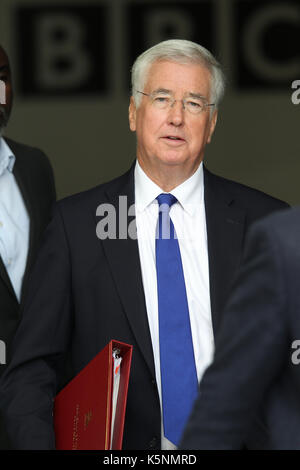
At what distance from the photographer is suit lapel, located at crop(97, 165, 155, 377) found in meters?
2.08

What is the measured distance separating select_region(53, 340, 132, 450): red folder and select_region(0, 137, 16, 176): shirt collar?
30.7 inches

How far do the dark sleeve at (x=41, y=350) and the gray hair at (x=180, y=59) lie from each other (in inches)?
15.9

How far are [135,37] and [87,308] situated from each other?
2.73 meters

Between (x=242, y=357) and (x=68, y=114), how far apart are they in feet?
13.0

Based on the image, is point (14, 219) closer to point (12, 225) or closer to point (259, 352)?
point (12, 225)

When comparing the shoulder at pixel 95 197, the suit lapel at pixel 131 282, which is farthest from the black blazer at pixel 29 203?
the suit lapel at pixel 131 282

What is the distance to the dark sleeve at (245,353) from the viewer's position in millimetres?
1220

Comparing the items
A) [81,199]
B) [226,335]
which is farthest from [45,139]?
[226,335]

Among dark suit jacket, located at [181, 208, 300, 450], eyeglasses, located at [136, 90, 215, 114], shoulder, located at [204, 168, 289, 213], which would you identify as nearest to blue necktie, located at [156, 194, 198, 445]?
shoulder, located at [204, 168, 289, 213]

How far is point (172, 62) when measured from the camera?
2.24 m

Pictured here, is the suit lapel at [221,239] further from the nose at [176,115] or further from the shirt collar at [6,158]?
the shirt collar at [6,158]

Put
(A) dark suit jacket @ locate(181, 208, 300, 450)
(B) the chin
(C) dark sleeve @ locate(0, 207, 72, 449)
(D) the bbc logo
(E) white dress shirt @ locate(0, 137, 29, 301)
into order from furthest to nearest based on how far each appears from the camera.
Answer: (D) the bbc logo
(E) white dress shirt @ locate(0, 137, 29, 301)
(B) the chin
(C) dark sleeve @ locate(0, 207, 72, 449)
(A) dark suit jacket @ locate(181, 208, 300, 450)

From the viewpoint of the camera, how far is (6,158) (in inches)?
102

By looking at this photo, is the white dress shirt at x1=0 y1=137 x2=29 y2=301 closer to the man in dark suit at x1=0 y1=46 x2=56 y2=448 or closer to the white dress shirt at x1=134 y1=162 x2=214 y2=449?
the man in dark suit at x1=0 y1=46 x2=56 y2=448
